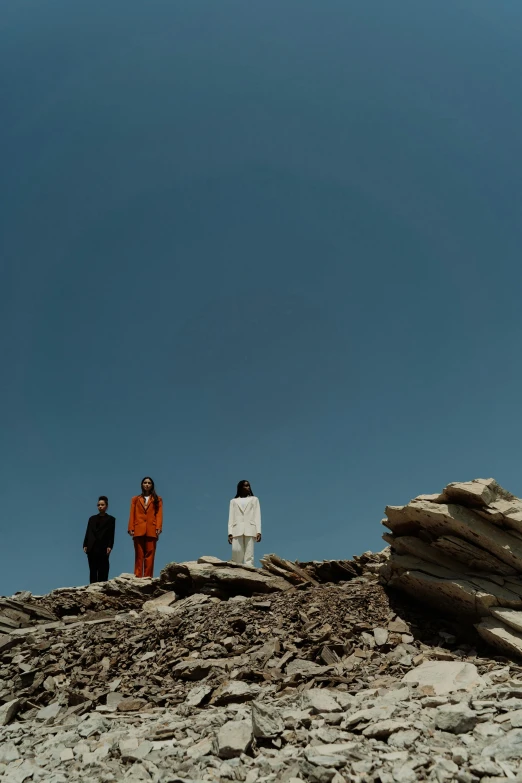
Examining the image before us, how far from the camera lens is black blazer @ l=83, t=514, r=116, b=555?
1543cm

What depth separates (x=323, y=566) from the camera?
45.2 ft

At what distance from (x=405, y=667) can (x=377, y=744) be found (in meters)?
3.16

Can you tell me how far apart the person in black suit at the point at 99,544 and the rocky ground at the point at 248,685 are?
147 centimetres

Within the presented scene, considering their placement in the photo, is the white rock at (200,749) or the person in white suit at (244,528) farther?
the person in white suit at (244,528)

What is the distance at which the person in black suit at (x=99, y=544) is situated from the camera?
15.4 m

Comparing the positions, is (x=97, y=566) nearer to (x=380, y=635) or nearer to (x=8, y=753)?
(x=8, y=753)

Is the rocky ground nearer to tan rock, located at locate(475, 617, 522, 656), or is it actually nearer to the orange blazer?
tan rock, located at locate(475, 617, 522, 656)

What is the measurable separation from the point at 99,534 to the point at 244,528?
4490mm

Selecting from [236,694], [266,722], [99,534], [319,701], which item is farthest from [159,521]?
[266,722]

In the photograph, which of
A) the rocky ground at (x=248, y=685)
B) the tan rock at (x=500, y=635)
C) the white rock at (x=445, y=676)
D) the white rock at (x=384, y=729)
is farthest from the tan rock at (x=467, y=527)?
the white rock at (x=384, y=729)

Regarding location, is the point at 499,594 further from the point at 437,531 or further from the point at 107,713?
the point at 107,713

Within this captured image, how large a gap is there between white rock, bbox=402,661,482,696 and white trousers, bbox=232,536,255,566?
7342 mm

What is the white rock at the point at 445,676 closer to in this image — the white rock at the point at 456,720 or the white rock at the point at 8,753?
the white rock at the point at 456,720

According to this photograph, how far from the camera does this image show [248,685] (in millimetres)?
8039
